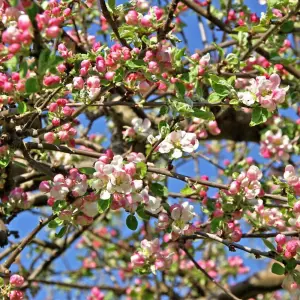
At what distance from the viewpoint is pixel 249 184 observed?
1965 millimetres

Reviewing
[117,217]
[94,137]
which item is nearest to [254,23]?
[94,137]

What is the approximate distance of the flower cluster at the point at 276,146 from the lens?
10.5ft

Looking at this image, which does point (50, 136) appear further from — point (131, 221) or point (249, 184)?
point (249, 184)

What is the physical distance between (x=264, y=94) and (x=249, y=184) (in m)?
0.37

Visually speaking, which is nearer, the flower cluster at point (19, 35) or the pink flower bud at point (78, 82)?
the flower cluster at point (19, 35)

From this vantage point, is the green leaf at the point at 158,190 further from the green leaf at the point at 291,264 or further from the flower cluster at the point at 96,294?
the flower cluster at the point at 96,294

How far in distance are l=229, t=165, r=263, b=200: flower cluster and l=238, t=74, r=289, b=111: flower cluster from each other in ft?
0.98

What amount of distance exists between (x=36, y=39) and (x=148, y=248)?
1.07 m

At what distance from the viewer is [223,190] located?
6.77 feet

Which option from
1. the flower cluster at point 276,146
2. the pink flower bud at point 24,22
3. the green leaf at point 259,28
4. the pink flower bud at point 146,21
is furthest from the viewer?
the flower cluster at point 276,146

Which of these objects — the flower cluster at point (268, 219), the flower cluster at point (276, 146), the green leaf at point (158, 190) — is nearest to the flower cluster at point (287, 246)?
the flower cluster at point (268, 219)

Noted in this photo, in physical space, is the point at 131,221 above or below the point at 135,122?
below

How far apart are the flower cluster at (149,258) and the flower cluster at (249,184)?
0.38 meters

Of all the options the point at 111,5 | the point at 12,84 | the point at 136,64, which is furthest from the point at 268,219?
the point at 12,84
